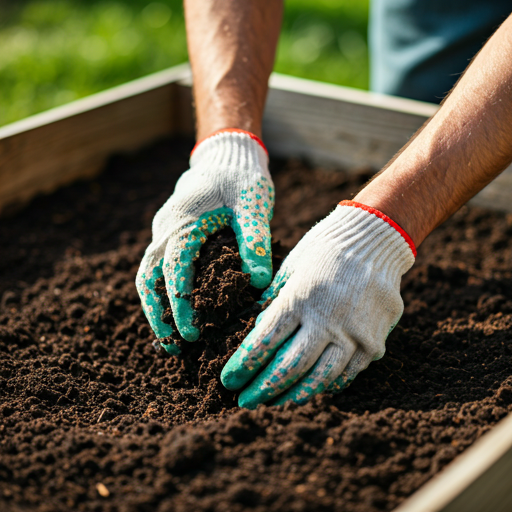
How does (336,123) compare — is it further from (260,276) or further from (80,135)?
(260,276)

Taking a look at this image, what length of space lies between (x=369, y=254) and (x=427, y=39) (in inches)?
72.4

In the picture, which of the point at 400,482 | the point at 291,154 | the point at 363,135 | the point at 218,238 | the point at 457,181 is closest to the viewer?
the point at 400,482

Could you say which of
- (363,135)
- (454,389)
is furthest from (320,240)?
(363,135)

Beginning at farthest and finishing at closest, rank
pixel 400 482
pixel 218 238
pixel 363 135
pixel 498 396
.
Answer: pixel 363 135 < pixel 218 238 < pixel 498 396 < pixel 400 482

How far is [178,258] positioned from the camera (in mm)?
1688

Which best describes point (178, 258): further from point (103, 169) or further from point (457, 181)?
point (103, 169)

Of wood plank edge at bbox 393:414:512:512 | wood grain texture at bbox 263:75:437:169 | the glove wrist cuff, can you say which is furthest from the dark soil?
wood grain texture at bbox 263:75:437:169

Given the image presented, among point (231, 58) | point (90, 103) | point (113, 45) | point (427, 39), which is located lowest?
point (113, 45)

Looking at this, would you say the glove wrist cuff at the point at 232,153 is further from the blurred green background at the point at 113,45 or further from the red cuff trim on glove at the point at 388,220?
the blurred green background at the point at 113,45

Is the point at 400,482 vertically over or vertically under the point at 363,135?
over

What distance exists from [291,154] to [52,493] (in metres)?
2.45

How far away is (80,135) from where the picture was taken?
3012 millimetres

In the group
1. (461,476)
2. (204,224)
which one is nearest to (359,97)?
(204,224)

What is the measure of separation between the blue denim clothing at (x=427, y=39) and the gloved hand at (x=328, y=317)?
1.51 metres
